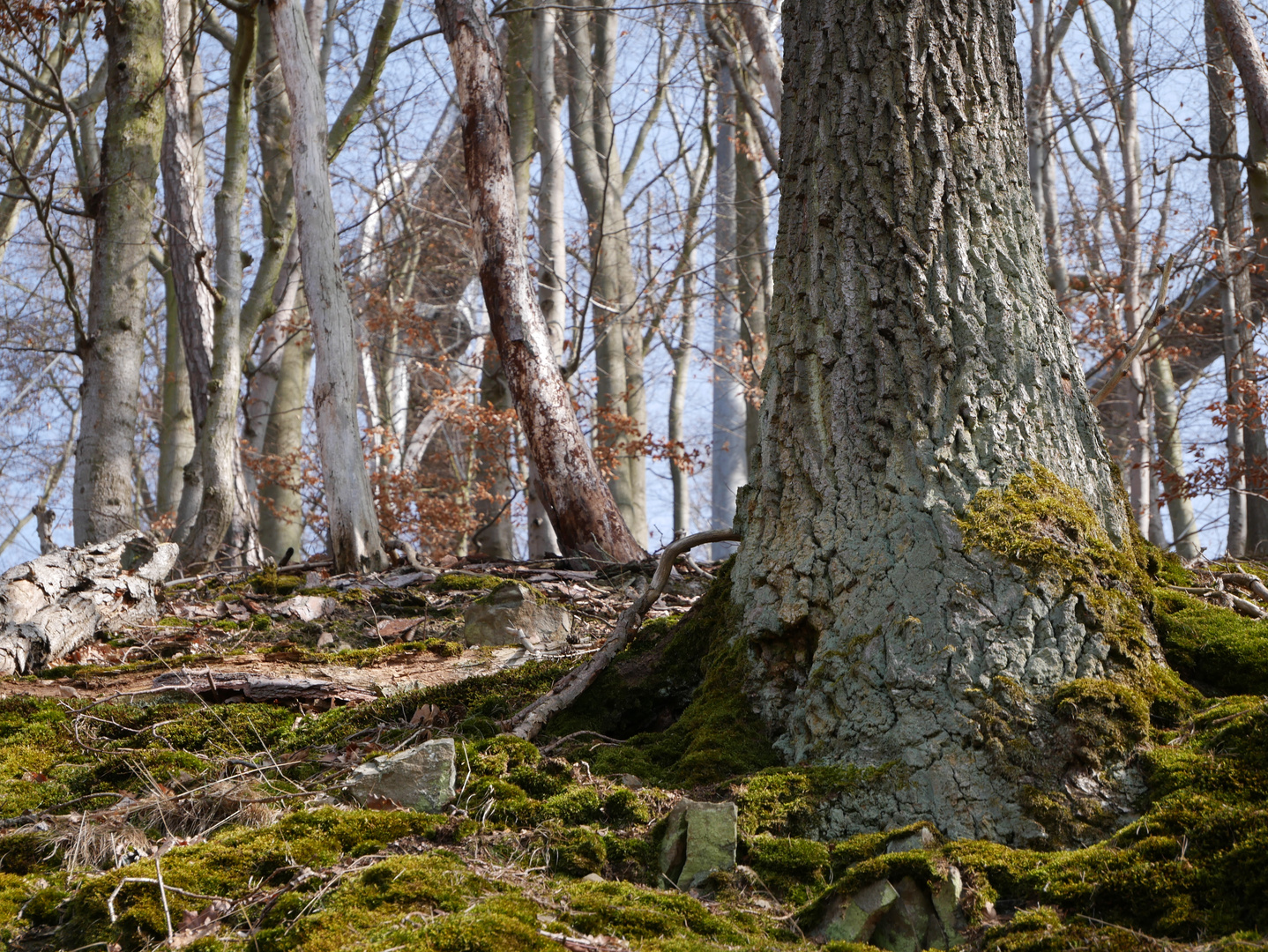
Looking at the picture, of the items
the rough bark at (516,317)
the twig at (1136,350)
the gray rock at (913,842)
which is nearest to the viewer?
the gray rock at (913,842)

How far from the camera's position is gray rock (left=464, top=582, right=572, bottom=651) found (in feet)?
14.1

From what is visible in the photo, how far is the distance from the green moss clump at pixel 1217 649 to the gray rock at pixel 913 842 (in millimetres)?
1077

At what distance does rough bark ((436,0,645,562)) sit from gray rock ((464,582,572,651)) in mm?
1726

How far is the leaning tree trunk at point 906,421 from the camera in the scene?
2268 millimetres

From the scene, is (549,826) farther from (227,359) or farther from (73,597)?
(227,359)

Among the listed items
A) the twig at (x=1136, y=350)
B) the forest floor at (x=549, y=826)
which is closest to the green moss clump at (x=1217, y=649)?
the forest floor at (x=549, y=826)

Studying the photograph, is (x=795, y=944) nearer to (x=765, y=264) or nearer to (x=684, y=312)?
(x=765, y=264)

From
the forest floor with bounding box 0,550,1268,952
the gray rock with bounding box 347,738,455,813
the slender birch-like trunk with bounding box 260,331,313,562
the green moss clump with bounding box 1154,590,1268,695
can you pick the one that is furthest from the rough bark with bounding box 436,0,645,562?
the slender birch-like trunk with bounding box 260,331,313,562

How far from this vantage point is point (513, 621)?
14.3 feet

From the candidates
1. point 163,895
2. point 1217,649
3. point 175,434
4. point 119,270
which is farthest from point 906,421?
point 175,434

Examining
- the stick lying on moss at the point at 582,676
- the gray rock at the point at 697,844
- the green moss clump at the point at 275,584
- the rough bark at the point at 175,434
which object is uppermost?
the rough bark at the point at 175,434

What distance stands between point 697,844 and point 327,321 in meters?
5.18

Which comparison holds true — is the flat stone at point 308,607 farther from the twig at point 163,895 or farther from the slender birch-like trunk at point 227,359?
the twig at point 163,895

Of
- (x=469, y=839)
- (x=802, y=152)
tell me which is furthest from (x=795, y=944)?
(x=802, y=152)
